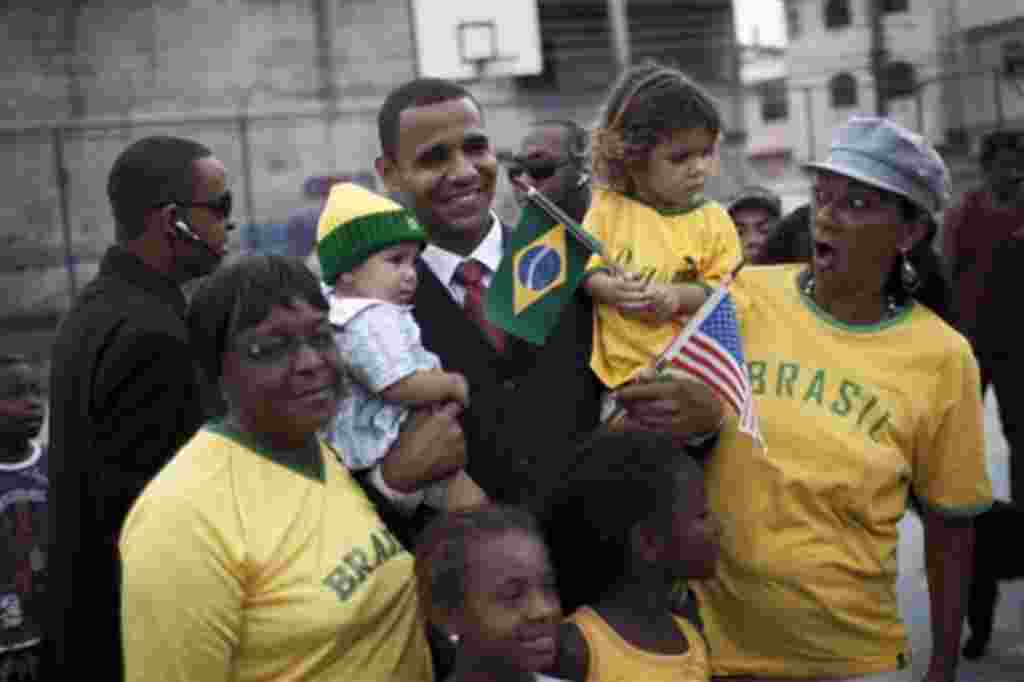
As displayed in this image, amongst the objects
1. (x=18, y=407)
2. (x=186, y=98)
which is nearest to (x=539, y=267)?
(x=18, y=407)

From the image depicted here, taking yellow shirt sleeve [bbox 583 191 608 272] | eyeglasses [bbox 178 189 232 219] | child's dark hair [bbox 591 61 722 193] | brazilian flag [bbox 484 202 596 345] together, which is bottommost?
brazilian flag [bbox 484 202 596 345]

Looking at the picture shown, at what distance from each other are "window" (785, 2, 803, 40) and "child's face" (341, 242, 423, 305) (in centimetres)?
4543

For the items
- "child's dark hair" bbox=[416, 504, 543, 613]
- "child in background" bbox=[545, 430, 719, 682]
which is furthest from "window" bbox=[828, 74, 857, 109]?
"child's dark hair" bbox=[416, 504, 543, 613]

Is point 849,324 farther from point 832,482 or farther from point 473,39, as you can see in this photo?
point 473,39

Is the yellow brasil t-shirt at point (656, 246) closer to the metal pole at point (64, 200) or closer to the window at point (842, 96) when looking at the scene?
the metal pole at point (64, 200)

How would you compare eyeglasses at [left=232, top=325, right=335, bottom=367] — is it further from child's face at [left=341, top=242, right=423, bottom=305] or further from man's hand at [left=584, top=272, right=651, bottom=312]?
man's hand at [left=584, top=272, right=651, bottom=312]

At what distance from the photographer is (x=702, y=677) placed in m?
2.75

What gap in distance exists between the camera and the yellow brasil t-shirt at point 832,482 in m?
2.95

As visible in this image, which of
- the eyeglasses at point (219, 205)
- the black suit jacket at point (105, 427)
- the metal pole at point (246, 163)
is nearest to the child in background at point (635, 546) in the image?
the black suit jacket at point (105, 427)

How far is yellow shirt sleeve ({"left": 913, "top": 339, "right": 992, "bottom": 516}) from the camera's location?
9.81 feet

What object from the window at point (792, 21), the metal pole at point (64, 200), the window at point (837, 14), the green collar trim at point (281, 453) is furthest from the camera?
the window at point (792, 21)

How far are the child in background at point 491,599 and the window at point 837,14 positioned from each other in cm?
4426

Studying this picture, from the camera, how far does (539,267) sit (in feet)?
10.0

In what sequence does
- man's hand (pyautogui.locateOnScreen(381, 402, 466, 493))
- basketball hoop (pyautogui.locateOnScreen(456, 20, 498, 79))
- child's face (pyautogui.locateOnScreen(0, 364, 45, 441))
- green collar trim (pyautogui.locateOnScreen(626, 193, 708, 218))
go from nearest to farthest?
man's hand (pyautogui.locateOnScreen(381, 402, 466, 493))
green collar trim (pyautogui.locateOnScreen(626, 193, 708, 218))
child's face (pyautogui.locateOnScreen(0, 364, 45, 441))
basketball hoop (pyautogui.locateOnScreen(456, 20, 498, 79))
